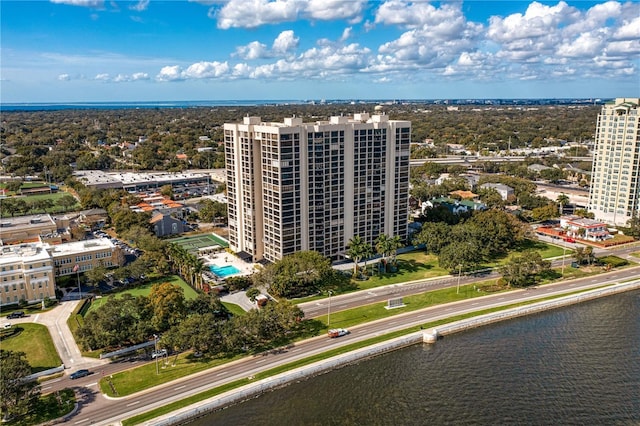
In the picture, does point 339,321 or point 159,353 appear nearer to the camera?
point 159,353

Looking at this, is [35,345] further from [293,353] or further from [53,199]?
[53,199]

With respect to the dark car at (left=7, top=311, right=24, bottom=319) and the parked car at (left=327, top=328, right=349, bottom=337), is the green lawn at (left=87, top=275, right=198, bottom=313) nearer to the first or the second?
the dark car at (left=7, top=311, right=24, bottom=319)

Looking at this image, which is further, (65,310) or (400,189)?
(400,189)

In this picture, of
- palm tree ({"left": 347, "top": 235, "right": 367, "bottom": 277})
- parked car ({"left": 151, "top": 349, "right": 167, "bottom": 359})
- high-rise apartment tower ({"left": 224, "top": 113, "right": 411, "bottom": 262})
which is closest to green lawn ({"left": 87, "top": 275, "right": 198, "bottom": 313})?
high-rise apartment tower ({"left": 224, "top": 113, "right": 411, "bottom": 262})

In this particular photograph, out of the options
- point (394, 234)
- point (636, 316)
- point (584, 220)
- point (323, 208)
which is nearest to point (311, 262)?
point (323, 208)

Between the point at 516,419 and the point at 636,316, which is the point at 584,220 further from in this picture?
the point at 516,419

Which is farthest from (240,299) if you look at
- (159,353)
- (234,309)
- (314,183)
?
(314,183)
